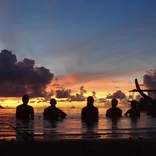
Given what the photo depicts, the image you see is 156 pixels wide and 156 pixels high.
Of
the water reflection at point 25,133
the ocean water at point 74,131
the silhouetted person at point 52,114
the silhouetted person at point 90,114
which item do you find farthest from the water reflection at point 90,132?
the silhouetted person at point 52,114

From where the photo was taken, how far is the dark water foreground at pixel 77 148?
614 cm

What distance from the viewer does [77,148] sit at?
625 cm

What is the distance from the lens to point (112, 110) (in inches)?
792

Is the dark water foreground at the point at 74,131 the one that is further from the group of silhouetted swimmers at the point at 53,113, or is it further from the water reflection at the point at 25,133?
the group of silhouetted swimmers at the point at 53,113

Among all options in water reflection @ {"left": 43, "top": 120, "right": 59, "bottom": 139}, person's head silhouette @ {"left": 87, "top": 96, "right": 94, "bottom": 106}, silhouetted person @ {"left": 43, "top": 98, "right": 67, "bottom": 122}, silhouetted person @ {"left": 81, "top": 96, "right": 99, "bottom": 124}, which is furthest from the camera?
silhouetted person @ {"left": 43, "top": 98, "right": 67, "bottom": 122}

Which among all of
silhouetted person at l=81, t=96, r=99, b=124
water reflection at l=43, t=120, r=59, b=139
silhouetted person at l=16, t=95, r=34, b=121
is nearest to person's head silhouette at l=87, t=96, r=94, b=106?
silhouetted person at l=81, t=96, r=99, b=124

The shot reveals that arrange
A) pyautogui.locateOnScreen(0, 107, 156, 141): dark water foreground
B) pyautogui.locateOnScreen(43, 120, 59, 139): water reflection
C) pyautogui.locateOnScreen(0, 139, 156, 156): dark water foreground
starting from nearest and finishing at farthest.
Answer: pyautogui.locateOnScreen(0, 139, 156, 156): dark water foreground < pyautogui.locateOnScreen(0, 107, 156, 141): dark water foreground < pyautogui.locateOnScreen(43, 120, 59, 139): water reflection

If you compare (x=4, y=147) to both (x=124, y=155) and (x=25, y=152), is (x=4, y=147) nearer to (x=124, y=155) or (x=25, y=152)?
(x=25, y=152)

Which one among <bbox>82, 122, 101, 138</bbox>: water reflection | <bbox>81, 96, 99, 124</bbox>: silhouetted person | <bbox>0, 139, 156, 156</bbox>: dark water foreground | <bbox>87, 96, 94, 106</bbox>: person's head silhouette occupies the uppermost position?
<bbox>87, 96, 94, 106</bbox>: person's head silhouette

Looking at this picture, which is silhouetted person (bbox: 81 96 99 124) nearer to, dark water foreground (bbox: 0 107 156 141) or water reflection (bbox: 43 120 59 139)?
dark water foreground (bbox: 0 107 156 141)

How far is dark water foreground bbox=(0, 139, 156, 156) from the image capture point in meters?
6.14

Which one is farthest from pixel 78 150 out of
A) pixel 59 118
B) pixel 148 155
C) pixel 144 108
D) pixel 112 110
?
pixel 144 108

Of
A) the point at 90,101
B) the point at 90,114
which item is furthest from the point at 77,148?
the point at 90,114

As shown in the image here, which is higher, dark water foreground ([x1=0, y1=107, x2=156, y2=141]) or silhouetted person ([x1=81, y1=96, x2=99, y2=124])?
silhouetted person ([x1=81, y1=96, x2=99, y2=124])
